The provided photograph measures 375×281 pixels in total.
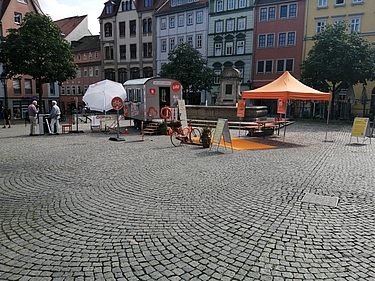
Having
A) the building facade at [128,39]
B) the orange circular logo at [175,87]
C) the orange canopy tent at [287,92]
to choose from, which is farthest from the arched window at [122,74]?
the orange canopy tent at [287,92]

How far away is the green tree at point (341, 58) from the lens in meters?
27.9

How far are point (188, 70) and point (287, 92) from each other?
2668cm

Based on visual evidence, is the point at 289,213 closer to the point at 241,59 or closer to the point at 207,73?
the point at 207,73

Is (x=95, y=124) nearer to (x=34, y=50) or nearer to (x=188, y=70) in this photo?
(x=34, y=50)

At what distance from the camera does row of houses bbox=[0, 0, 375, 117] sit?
124ft

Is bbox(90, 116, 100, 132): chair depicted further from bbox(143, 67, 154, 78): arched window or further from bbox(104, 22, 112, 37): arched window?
bbox(104, 22, 112, 37): arched window

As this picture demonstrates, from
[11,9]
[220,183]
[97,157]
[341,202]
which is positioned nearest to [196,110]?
[97,157]

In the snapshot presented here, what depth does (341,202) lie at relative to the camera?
613 cm

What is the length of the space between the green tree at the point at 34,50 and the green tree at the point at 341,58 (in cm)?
2494

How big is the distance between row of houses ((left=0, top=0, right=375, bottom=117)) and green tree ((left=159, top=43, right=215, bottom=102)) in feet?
10.8

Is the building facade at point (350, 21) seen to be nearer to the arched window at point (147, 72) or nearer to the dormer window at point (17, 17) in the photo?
the arched window at point (147, 72)

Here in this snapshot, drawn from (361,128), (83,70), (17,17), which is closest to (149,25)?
(83,70)

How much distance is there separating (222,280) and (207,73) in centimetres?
3822

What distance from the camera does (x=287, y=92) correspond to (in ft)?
45.5
